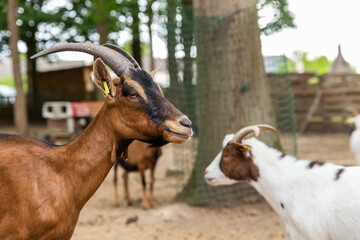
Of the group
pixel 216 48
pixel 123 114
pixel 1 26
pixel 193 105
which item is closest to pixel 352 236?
pixel 123 114

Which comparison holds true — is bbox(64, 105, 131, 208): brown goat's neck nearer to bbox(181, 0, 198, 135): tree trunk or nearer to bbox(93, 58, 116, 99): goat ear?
bbox(93, 58, 116, 99): goat ear

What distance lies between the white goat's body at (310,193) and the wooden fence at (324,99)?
1262 centimetres

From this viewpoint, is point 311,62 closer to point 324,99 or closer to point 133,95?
point 324,99

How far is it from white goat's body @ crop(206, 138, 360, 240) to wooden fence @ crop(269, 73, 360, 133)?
41.4ft

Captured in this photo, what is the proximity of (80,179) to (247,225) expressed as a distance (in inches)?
145

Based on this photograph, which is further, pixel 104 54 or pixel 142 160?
pixel 142 160

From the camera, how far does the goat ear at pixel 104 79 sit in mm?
2648

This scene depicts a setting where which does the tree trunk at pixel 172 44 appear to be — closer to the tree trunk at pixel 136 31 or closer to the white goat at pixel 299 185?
the white goat at pixel 299 185

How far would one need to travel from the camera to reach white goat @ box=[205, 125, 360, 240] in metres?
3.49

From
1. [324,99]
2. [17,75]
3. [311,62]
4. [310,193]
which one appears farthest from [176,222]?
[311,62]

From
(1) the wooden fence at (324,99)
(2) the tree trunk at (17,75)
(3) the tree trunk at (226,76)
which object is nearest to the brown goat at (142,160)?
(3) the tree trunk at (226,76)

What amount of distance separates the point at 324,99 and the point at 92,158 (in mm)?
15335

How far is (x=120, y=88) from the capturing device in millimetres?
2721

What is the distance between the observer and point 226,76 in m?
6.51
